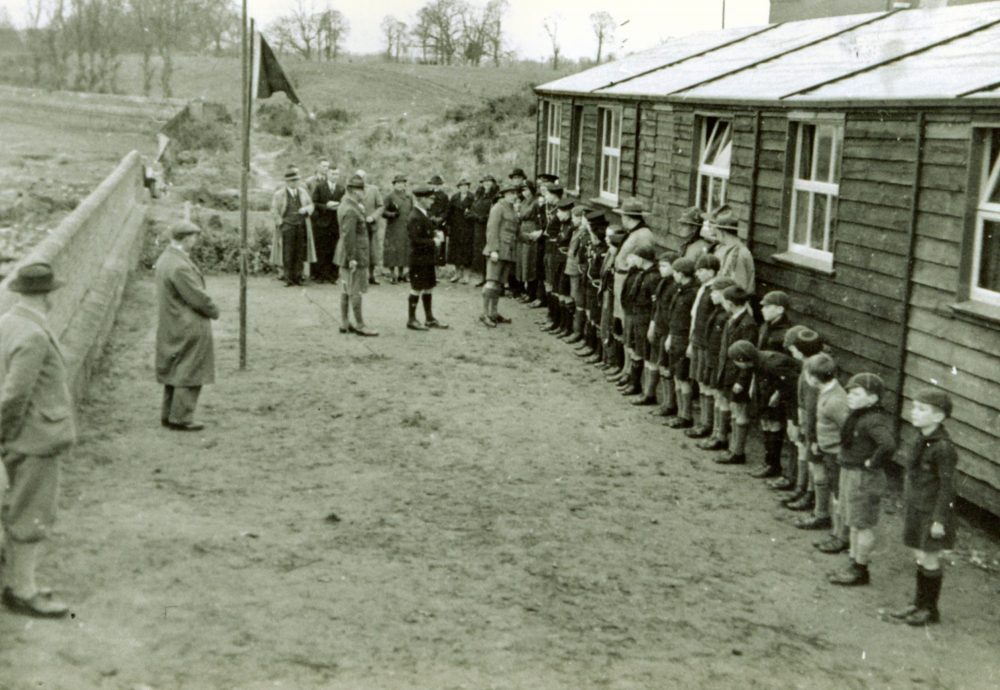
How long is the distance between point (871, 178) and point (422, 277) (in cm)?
703

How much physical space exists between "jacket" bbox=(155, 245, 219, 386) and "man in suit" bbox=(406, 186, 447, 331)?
17.0 feet

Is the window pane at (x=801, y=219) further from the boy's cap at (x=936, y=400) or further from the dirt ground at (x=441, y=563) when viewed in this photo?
the boy's cap at (x=936, y=400)

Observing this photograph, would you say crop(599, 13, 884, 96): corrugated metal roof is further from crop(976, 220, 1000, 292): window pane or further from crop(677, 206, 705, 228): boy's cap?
crop(976, 220, 1000, 292): window pane

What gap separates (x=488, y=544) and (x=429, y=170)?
1122 inches

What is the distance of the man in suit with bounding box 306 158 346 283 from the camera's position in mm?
20219

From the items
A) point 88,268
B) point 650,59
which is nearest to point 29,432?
point 88,268

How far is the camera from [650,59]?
67.4ft

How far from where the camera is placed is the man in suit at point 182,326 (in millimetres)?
10852

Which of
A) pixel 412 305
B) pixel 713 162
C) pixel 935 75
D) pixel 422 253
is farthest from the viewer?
pixel 412 305

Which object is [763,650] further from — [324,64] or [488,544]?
[324,64]

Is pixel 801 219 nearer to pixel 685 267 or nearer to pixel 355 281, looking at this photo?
pixel 685 267

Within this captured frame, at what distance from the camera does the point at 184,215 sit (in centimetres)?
2311

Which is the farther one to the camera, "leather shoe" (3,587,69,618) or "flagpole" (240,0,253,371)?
"flagpole" (240,0,253,371)

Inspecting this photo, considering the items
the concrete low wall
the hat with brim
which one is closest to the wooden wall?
the hat with brim
